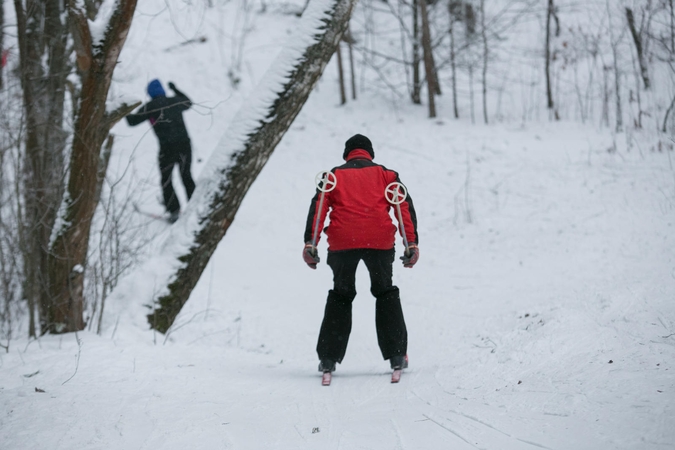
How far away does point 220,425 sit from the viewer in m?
2.78

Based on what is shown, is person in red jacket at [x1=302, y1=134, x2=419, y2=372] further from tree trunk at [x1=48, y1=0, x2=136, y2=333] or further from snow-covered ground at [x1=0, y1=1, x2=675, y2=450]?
tree trunk at [x1=48, y1=0, x2=136, y2=333]

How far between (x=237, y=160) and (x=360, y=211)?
144 centimetres

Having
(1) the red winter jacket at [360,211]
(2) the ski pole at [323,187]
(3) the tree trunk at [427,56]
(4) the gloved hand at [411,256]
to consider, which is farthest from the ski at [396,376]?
(3) the tree trunk at [427,56]

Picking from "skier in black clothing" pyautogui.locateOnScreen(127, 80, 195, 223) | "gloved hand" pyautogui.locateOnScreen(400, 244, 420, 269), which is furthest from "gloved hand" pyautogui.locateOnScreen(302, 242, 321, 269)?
"skier in black clothing" pyautogui.locateOnScreen(127, 80, 195, 223)

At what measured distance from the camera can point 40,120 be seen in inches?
235

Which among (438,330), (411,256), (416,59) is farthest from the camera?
(416,59)

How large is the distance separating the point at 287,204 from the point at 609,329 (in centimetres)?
631

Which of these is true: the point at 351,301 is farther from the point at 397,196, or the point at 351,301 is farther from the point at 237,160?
the point at 237,160

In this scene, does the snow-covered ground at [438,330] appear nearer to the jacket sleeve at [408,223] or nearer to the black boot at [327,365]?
the black boot at [327,365]

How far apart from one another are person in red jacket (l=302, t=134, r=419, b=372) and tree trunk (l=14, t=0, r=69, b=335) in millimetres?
2516

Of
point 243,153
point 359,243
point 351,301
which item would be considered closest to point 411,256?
point 359,243

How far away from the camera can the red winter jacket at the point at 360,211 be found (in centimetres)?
356

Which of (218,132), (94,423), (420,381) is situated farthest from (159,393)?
(218,132)

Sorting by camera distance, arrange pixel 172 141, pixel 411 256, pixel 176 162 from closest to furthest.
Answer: pixel 411 256
pixel 172 141
pixel 176 162
